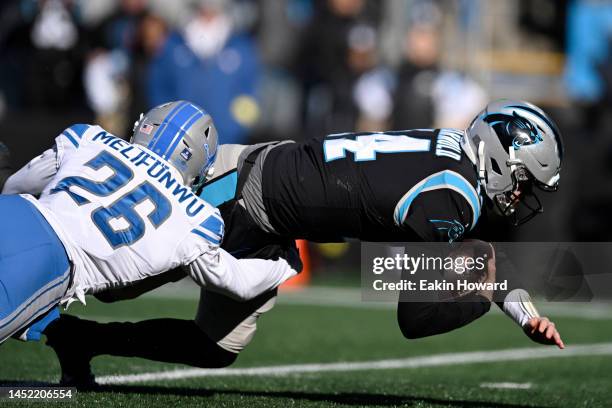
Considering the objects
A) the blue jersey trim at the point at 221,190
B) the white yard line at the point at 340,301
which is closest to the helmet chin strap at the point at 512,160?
the blue jersey trim at the point at 221,190

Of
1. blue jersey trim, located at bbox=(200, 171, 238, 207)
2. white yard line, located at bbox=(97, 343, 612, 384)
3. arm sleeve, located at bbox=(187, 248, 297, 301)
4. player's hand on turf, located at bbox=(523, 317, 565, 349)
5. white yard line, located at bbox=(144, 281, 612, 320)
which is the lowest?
white yard line, located at bbox=(144, 281, 612, 320)

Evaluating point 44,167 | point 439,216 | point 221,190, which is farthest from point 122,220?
point 439,216

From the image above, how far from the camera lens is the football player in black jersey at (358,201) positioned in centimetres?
462

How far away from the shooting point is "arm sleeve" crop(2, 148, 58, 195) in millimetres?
4754

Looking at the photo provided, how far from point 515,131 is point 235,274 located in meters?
1.37

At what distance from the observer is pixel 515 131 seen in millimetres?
4863

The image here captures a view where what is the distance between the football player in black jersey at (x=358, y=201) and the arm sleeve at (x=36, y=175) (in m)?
0.62

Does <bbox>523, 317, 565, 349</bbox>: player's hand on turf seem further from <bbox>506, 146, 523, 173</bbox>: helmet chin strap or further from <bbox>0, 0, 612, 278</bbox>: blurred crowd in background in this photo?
<bbox>0, 0, 612, 278</bbox>: blurred crowd in background

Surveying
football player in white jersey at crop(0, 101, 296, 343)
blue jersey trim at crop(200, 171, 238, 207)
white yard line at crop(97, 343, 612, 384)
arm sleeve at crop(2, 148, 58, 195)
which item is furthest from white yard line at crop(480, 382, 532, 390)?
arm sleeve at crop(2, 148, 58, 195)

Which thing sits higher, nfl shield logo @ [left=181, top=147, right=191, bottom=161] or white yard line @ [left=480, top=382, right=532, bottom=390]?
nfl shield logo @ [left=181, top=147, right=191, bottom=161]

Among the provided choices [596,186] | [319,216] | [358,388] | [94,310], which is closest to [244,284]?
[319,216]

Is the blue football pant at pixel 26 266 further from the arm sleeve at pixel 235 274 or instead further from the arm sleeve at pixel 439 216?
the arm sleeve at pixel 439 216

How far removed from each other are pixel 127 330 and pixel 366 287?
115 cm

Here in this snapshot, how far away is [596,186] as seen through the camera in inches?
463
